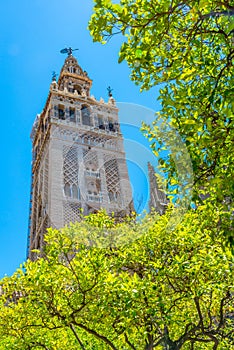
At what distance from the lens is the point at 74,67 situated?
3594cm

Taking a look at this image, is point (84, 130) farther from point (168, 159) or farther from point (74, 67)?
point (168, 159)

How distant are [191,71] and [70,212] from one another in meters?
17.9

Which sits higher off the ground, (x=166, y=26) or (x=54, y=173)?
(x=54, y=173)

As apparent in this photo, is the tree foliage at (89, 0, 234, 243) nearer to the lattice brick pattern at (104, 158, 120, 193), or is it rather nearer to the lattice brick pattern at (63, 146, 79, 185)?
the lattice brick pattern at (104, 158, 120, 193)

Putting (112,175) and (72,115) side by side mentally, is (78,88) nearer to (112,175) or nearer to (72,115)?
(72,115)

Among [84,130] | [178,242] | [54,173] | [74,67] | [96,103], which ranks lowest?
[178,242]

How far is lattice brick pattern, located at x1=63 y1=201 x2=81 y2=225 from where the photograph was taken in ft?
70.8

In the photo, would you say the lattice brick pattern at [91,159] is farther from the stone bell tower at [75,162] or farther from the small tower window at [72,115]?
the small tower window at [72,115]

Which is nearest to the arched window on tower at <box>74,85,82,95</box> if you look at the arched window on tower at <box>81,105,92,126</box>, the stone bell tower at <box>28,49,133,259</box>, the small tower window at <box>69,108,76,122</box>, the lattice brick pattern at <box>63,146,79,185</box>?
the stone bell tower at <box>28,49,133,259</box>

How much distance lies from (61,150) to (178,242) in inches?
693

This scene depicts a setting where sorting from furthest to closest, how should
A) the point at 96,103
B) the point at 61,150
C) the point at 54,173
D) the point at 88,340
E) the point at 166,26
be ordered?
the point at 96,103, the point at 61,150, the point at 54,173, the point at 88,340, the point at 166,26

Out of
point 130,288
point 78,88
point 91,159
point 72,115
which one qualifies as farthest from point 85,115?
point 130,288

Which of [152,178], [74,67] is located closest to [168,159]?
[152,178]

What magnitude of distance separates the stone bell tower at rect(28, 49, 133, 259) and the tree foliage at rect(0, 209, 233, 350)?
25.4ft
